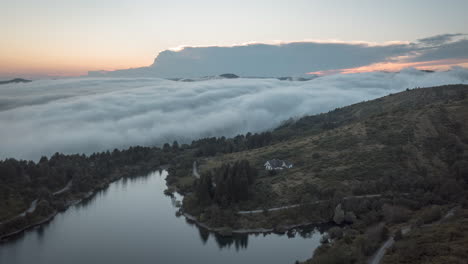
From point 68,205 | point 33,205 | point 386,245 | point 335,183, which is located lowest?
point 68,205

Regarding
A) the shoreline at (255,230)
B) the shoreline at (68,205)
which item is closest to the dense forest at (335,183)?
the shoreline at (255,230)

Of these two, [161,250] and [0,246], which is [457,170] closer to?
[161,250]

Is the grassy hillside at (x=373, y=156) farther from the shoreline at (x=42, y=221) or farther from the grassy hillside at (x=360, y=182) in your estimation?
the shoreline at (x=42, y=221)

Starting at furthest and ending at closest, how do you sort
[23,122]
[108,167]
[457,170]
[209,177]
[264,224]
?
[23,122] < [108,167] < [209,177] < [457,170] < [264,224]

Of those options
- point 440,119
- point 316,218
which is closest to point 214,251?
point 316,218

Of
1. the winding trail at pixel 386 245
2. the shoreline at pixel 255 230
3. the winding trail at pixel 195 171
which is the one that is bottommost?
the shoreline at pixel 255 230

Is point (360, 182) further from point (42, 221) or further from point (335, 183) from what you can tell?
point (42, 221)

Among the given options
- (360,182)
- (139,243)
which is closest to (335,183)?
(360,182)
